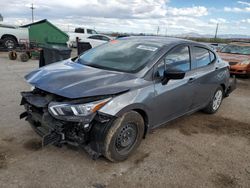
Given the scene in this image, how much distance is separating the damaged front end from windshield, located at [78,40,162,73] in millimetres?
811

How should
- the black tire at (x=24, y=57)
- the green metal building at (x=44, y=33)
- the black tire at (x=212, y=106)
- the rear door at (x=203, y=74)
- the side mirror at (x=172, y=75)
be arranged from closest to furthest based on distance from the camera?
the side mirror at (x=172, y=75)
the rear door at (x=203, y=74)
the black tire at (x=212, y=106)
the black tire at (x=24, y=57)
the green metal building at (x=44, y=33)

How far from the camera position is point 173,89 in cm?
363

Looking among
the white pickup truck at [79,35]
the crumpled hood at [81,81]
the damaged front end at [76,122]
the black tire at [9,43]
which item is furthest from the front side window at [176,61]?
the white pickup truck at [79,35]

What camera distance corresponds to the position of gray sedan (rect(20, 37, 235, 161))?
276 centimetres

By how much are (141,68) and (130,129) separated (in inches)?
32.7

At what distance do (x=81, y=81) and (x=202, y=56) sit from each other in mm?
2558

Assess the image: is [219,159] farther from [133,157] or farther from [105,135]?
[105,135]

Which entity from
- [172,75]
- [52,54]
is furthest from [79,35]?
[172,75]

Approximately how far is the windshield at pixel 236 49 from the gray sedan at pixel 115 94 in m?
7.44

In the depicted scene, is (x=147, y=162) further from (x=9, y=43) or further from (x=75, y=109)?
(x=9, y=43)

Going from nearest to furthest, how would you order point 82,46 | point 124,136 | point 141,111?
point 124,136 → point 141,111 → point 82,46

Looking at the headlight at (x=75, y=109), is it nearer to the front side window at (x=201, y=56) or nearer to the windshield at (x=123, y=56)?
the windshield at (x=123, y=56)

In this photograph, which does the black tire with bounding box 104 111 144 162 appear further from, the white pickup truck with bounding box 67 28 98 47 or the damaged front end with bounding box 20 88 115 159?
the white pickup truck with bounding box 67 28 98 47

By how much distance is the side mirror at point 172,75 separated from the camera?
3.25 metres
